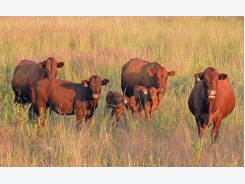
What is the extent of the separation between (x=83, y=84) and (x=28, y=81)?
2.64 meters

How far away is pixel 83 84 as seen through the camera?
1095cm

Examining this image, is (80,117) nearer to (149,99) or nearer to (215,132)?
(149,99)

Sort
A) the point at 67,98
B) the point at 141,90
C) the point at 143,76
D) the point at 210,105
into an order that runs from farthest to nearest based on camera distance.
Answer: the point at 143,76, the point at 141,90, the point at 67,98, the point at 210,105

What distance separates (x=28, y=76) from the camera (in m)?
13.3

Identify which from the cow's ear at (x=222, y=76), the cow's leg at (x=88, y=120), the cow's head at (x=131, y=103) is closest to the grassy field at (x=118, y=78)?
the cow's leg at (x=88, y=120)

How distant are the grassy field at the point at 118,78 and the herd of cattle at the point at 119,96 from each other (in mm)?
279

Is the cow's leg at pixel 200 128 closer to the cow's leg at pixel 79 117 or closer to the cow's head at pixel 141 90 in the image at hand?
the cow's head at pixel 141 90

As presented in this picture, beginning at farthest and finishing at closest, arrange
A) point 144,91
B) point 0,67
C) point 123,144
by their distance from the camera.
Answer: point 0,67, point 144,91, point 123,144

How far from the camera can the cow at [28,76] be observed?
12599mm

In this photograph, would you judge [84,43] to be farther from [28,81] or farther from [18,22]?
[28,81]

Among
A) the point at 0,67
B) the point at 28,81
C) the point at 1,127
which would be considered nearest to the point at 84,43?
the point at 0,67

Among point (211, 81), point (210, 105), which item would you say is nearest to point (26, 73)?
point (210, 105)

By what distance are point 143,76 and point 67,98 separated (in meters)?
2.77

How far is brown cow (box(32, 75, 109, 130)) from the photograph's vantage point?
36.6 feet
